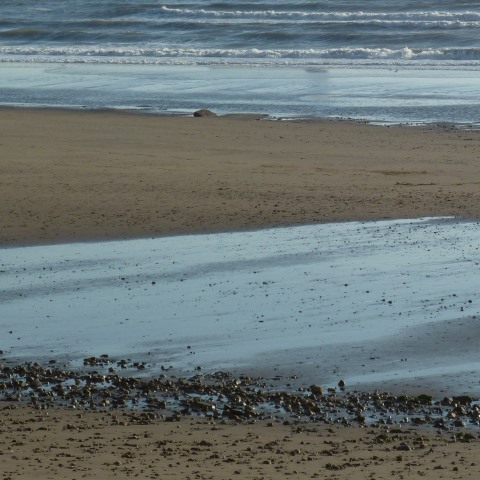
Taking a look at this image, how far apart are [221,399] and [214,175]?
781cm

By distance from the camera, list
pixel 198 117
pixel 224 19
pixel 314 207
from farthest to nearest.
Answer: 1. pixel 224 19
2. pixel 198 117
3. pixel 314 207

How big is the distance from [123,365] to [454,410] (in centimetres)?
215

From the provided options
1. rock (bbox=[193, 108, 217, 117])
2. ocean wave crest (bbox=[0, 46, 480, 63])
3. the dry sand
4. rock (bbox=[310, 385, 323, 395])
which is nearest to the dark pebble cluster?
rock (bbox=[310, 385, 323, 395])

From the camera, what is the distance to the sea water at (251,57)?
22.7m

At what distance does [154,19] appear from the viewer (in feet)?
158

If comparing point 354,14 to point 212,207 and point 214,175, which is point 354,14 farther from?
point 212,207

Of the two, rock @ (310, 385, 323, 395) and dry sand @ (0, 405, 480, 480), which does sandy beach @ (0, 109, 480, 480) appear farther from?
rock @ (310, 385, 323, 395)

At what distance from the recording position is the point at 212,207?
41.9 feet

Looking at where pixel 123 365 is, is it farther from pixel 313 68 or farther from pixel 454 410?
pixel 313 68

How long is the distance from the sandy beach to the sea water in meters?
2.84

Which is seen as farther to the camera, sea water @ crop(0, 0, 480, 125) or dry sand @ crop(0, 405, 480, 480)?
sea water @ crop(0, 0, 480, 125)

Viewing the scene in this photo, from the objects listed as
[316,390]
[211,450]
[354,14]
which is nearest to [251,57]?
[354,14]

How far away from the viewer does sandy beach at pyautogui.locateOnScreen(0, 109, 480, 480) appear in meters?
5.73

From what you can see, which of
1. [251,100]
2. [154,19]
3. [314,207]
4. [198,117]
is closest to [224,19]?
[154,19]
